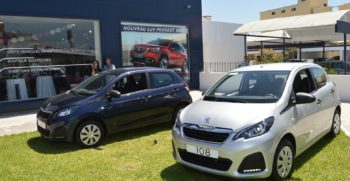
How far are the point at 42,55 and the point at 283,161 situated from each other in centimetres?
906

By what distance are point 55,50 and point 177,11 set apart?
5762mm

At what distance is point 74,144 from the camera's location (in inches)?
275

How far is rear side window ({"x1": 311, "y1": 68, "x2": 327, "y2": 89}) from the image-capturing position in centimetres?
610

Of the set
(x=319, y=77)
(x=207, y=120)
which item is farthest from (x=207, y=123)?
(x=319, y=77)

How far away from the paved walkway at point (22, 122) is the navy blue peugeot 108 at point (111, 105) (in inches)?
72.1

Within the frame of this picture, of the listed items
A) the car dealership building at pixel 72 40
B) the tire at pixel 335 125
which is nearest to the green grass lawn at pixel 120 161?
the tire at pixel 335 125

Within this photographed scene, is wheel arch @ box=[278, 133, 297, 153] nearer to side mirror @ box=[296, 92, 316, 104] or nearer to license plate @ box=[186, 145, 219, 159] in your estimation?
side mirror @ box=[296, 92, 316, 104]

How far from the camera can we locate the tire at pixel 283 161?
176 inches

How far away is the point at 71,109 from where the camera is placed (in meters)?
6.59

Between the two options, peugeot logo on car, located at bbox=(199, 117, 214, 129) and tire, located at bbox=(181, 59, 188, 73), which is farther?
tire, located at bbox=(181, 59, 188, 73)

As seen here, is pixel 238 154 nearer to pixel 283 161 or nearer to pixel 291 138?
pixel 283 161

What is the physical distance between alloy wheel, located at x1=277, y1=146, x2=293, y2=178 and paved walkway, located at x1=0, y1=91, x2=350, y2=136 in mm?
3089

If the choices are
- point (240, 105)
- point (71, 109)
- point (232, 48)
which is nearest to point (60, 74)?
point (71, 109)

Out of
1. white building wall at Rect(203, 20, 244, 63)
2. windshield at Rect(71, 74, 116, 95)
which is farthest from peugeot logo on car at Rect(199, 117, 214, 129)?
white building wall at Rect(203, 20, 244, 63)
